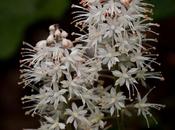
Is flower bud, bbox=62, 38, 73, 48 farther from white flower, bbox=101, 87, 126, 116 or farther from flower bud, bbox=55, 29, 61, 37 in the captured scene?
white flower, bbox=101, 87, 126, 116

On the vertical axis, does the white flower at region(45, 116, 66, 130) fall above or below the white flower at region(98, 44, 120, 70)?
below

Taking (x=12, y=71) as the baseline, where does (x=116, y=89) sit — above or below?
below

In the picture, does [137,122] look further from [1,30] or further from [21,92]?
[21,92]

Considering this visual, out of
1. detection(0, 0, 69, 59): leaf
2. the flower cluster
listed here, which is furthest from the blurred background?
the flower cluster

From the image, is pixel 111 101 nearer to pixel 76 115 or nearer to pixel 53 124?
pixel 76 115

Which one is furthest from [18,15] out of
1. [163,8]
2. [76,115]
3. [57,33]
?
[76,115]

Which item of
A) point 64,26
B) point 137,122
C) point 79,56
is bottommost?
point 137,122

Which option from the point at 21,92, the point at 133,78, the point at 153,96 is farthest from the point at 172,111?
the point at 133,78
